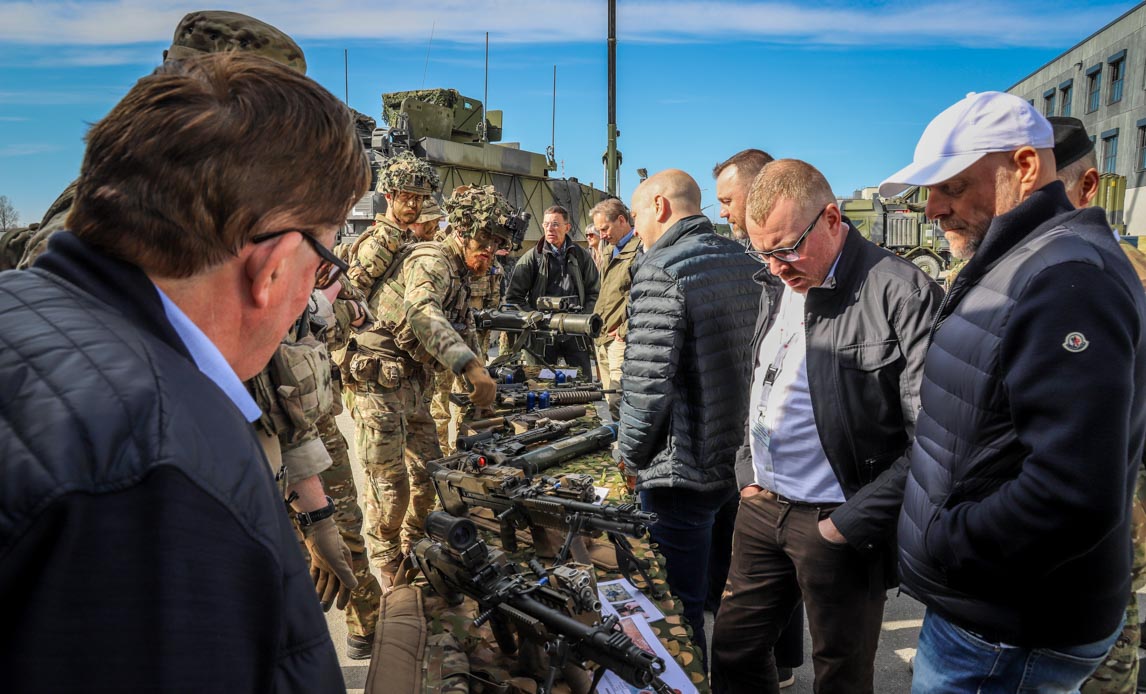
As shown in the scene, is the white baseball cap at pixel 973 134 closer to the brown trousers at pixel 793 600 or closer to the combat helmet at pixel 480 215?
the brown trousers at pixel 793 600

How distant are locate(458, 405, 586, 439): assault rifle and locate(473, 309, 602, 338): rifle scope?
53cm

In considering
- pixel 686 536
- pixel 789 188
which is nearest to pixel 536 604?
pixel 686 536

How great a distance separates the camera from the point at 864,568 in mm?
2252

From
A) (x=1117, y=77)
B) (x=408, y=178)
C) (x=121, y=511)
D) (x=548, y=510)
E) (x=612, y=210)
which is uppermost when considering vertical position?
(x=1117, y=77)

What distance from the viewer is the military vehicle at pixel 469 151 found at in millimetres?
14883

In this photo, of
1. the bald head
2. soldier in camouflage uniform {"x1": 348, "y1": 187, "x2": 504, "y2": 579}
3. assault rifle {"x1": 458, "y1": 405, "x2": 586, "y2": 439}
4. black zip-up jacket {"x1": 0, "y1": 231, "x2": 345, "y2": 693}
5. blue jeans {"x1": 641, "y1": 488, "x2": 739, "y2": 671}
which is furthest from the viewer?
assault rifle {"x1": 458, "y1": 405, "x2": 586, "y2": 439}

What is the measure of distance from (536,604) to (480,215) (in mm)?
2973

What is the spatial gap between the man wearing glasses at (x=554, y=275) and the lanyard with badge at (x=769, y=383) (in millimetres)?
4689

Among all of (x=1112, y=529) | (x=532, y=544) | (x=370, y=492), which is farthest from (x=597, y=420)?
(x=1112, y=529)

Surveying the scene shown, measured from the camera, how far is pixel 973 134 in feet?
6.01

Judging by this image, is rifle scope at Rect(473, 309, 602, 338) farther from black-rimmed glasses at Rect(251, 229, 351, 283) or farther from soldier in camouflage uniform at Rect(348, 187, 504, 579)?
black-rimmed glasses at Rect(251, 229, 351, 283)

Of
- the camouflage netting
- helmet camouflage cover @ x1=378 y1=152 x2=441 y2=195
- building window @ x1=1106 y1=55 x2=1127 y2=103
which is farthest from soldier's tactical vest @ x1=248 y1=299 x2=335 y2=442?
building window @ x1=1106 y1=55 x2=1127 y2=103

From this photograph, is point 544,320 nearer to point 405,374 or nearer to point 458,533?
point 405,374

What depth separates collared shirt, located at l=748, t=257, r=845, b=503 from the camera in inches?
90.7
